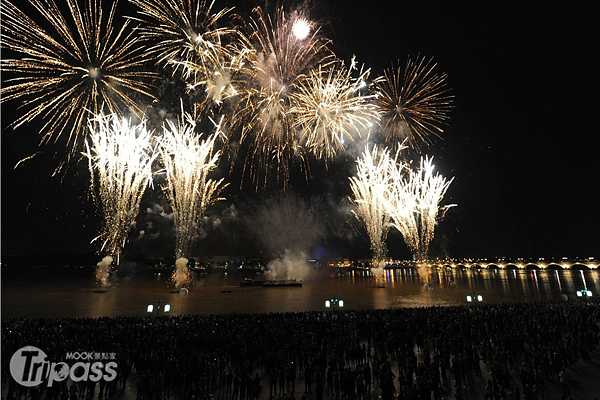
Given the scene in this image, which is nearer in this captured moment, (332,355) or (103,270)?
(332,355)

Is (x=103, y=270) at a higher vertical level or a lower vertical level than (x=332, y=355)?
higher

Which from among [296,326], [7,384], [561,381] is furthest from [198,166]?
[561,381]

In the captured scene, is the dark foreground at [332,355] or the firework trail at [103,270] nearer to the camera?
the dark foreground at [332,355]

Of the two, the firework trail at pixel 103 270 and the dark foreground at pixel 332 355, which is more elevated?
the firework trail at pixel 103 270

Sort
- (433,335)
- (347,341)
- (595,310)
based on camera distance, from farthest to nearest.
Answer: (595,310) < (433,335) < (347,341)

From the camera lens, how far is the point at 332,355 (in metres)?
14.0

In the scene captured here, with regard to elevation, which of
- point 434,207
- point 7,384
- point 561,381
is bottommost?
point 7,384

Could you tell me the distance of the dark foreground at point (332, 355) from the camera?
11.5 meters

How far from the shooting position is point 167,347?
50.5 ft

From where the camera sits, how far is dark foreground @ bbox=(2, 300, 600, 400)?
37.9 feet

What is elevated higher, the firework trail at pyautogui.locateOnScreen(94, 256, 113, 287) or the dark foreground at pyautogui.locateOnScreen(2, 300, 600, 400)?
the firework trail at pyautogui.locateOnScreen(94, 256, 113, 287)

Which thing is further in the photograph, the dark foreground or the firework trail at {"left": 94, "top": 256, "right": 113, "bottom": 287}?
the firework trail at {"left": 94, "top": 256, "right": 113, "bottom": 287}

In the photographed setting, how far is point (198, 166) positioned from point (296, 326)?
21.1 meters

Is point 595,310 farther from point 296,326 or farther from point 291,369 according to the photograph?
point 291,369
